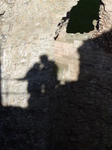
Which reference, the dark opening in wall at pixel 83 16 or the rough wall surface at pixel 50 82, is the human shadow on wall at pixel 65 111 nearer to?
the rough wall surface at pixel 50 82

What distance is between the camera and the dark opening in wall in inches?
354

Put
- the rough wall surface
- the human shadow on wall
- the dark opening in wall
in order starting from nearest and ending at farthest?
the rough wall surface
the human shadow on wall
the dark opening in wall

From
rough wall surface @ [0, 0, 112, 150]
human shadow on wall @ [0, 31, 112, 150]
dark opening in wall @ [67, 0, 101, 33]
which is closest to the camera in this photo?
rough wall surface @ [0, 0, 112, 150]

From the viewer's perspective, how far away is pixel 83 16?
9805 mm

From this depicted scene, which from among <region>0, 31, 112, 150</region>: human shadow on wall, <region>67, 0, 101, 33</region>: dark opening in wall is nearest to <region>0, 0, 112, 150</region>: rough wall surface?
<region>0, 31, 112, 150</region>: human shadow on wall

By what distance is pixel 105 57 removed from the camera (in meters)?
5.21

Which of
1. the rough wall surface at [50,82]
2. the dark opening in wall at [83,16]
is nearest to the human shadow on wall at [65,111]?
the rough wall surface at [50,82]

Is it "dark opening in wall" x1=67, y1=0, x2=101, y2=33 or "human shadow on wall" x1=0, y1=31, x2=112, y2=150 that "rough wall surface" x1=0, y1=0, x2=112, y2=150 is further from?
"dark opening in wall" x1=67, y1=0, x2=101, y2=33

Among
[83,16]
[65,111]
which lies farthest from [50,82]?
[83,16]

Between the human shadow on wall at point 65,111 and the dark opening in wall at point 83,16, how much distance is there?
3725mm

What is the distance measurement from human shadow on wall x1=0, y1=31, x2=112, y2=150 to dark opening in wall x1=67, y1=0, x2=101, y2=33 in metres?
3.72

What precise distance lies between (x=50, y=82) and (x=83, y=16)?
18.3 feet

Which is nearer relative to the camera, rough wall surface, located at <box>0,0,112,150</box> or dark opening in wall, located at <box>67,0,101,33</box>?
rough wall surface, located at <box>0,0,112,150</box>

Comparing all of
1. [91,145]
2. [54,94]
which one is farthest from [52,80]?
[91,145]
